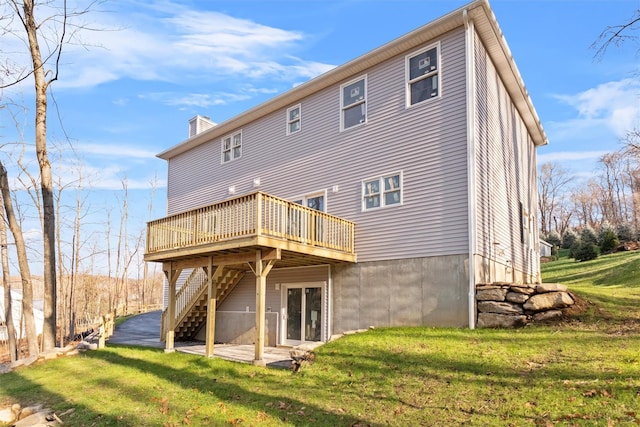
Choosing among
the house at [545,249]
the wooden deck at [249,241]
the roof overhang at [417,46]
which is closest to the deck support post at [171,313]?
the wooden deck at [249,241]

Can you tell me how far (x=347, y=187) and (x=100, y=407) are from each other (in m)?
8.22

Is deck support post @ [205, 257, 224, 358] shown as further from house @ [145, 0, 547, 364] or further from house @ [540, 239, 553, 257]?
house @ [540, 239, 553, 257]

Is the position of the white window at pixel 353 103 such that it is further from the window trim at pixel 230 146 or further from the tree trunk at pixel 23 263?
the tree trunk at pixel 23 263

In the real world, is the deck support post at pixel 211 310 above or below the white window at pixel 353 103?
below

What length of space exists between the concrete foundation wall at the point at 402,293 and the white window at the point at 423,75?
435 cm

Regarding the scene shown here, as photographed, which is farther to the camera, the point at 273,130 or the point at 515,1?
the point at 273,130

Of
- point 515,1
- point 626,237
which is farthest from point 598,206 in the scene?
point 515,1

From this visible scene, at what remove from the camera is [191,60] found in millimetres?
13938

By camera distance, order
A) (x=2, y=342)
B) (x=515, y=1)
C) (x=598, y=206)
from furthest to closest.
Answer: (x=598, y=206) → (x=2, y=342) → (x=515, y=1)

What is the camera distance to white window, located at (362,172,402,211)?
11.8 meters

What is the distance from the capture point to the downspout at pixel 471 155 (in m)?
10.0

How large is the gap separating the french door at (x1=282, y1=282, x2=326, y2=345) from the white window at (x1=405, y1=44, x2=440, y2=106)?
20.0ft

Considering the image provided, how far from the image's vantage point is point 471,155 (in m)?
10.5

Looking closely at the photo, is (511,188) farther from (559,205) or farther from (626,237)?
(559,205)
